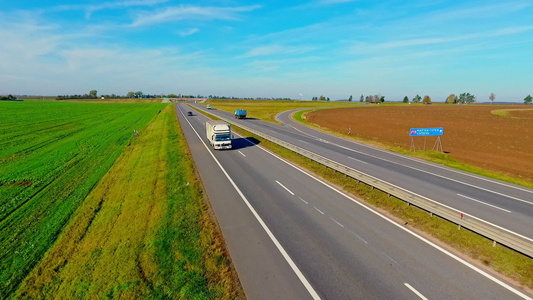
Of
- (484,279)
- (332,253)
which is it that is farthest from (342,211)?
(484,279)

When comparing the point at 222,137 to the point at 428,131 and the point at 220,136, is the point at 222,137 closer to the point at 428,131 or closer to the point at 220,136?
the point at 220,136

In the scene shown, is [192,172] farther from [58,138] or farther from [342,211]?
[58,138]

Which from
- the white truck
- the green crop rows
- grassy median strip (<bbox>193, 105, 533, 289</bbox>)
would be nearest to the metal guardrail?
grassy median strip (<bbox>193, 105, 533, 289</bbox>)

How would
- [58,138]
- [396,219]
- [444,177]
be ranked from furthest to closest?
[58,138]
[444,177]
[396,219]

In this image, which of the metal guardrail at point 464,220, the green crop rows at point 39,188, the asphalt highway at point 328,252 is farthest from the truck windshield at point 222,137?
the metal guardrail at point 464,220

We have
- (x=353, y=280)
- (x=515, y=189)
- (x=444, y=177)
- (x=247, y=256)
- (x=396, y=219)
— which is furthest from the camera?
(x=444, y=177)

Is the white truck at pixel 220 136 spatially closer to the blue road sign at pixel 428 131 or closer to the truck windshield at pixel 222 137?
the truck windshield at pixel 222 137
